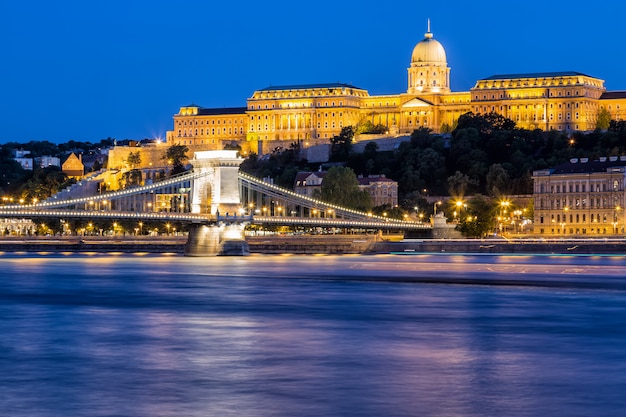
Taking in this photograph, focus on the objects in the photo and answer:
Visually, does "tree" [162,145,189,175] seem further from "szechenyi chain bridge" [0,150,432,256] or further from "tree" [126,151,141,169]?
"szechenyi chain bridge" [0,150,432,256]

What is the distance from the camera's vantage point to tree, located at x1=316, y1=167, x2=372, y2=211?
91.8 meters

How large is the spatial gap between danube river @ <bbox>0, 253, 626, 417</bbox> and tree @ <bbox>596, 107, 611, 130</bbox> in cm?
8818

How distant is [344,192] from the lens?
93.2 metres

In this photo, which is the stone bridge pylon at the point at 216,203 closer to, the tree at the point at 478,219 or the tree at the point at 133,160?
the tree at the point at 478,219

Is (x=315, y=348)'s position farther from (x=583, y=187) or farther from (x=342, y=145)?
(x=342, y=145)

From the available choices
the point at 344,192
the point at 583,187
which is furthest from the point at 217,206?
the point at 344,192

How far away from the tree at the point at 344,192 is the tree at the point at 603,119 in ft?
121

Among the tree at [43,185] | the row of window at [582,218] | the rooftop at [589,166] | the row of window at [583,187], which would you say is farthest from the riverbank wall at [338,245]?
the tree at [43,185]

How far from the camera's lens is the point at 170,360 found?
19.7 metres

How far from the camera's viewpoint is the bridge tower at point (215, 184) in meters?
66.8

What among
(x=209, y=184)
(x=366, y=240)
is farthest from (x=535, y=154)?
(x=209, y=184)

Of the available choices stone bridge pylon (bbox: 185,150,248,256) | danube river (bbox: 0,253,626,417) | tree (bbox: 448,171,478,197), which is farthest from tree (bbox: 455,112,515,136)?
danube river (bbox: 0,253,626,417)

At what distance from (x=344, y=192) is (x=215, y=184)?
26.8 metres

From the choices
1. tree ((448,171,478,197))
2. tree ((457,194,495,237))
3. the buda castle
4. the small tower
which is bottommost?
tree ((457,194,495,237))
